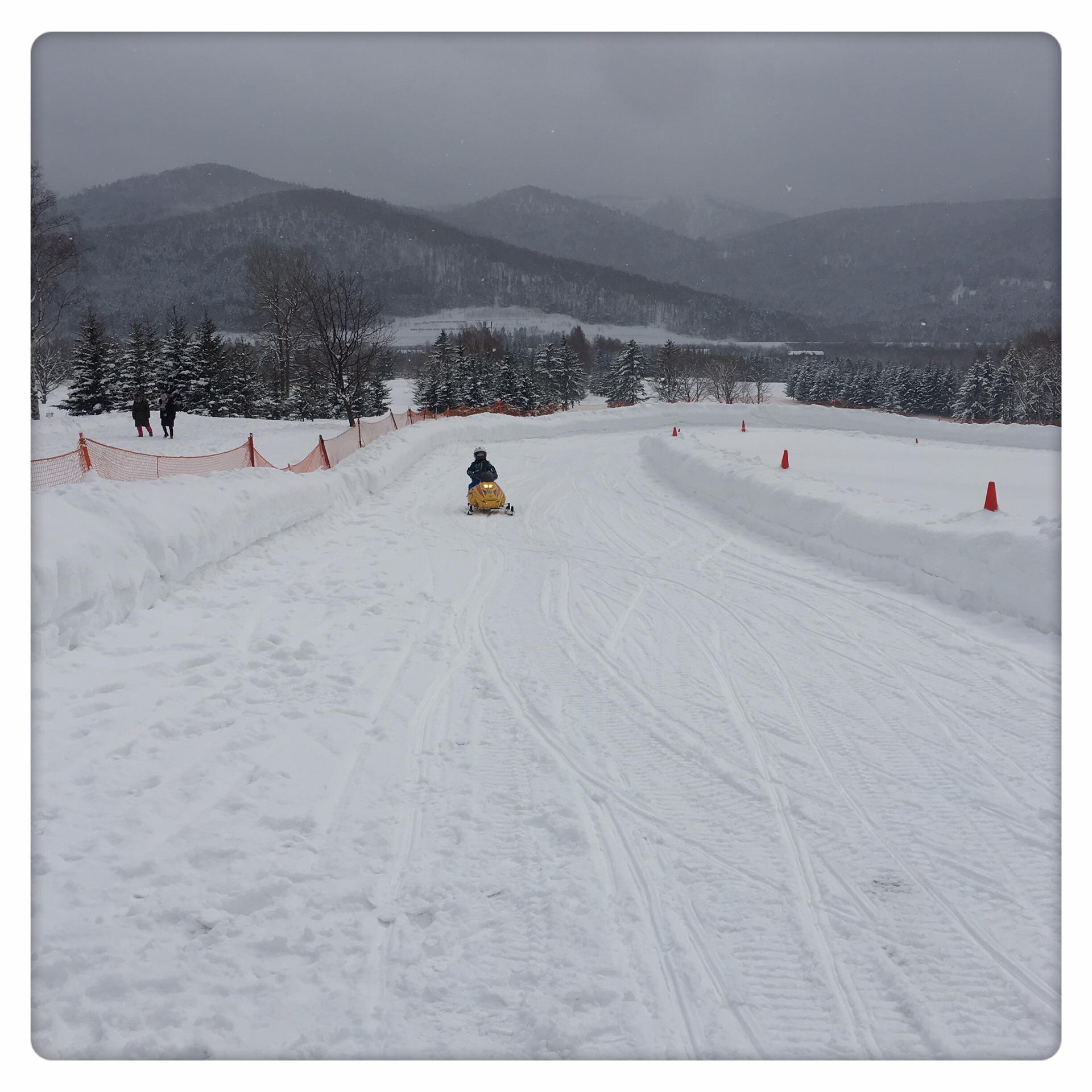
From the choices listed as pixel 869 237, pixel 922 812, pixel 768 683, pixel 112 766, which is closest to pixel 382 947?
pixel 112 766

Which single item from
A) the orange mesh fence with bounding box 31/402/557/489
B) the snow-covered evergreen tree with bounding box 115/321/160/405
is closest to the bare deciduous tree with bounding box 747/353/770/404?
the snow-covered evergreen tree with bounding box 115/321/160/405

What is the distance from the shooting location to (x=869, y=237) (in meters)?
17.4

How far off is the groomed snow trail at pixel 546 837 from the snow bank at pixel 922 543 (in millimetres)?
559

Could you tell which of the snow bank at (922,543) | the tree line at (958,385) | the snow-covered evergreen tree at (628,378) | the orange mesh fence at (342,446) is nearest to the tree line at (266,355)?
the orange mesh fence at (342,446)

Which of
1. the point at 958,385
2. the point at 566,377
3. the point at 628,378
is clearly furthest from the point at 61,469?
the point at 628,378

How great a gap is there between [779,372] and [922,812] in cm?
12005

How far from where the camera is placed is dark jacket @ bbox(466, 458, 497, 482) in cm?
1350

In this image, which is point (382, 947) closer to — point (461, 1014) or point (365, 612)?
point (461, 1014)

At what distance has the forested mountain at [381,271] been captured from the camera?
77.5 ft

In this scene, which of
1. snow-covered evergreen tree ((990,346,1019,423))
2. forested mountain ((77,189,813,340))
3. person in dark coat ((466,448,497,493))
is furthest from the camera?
forested mountain ((77,189,813,340))

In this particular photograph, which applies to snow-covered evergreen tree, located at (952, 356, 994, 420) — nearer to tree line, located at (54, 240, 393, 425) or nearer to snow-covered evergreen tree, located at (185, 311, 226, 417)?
tree line, located at (54, 240, 393, 425)

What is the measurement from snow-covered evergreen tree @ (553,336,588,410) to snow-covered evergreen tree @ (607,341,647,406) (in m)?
5.48

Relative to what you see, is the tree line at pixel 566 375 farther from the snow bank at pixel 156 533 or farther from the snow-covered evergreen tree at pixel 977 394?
the snow bank at pixel 156 533

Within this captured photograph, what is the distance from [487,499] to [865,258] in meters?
33.2
